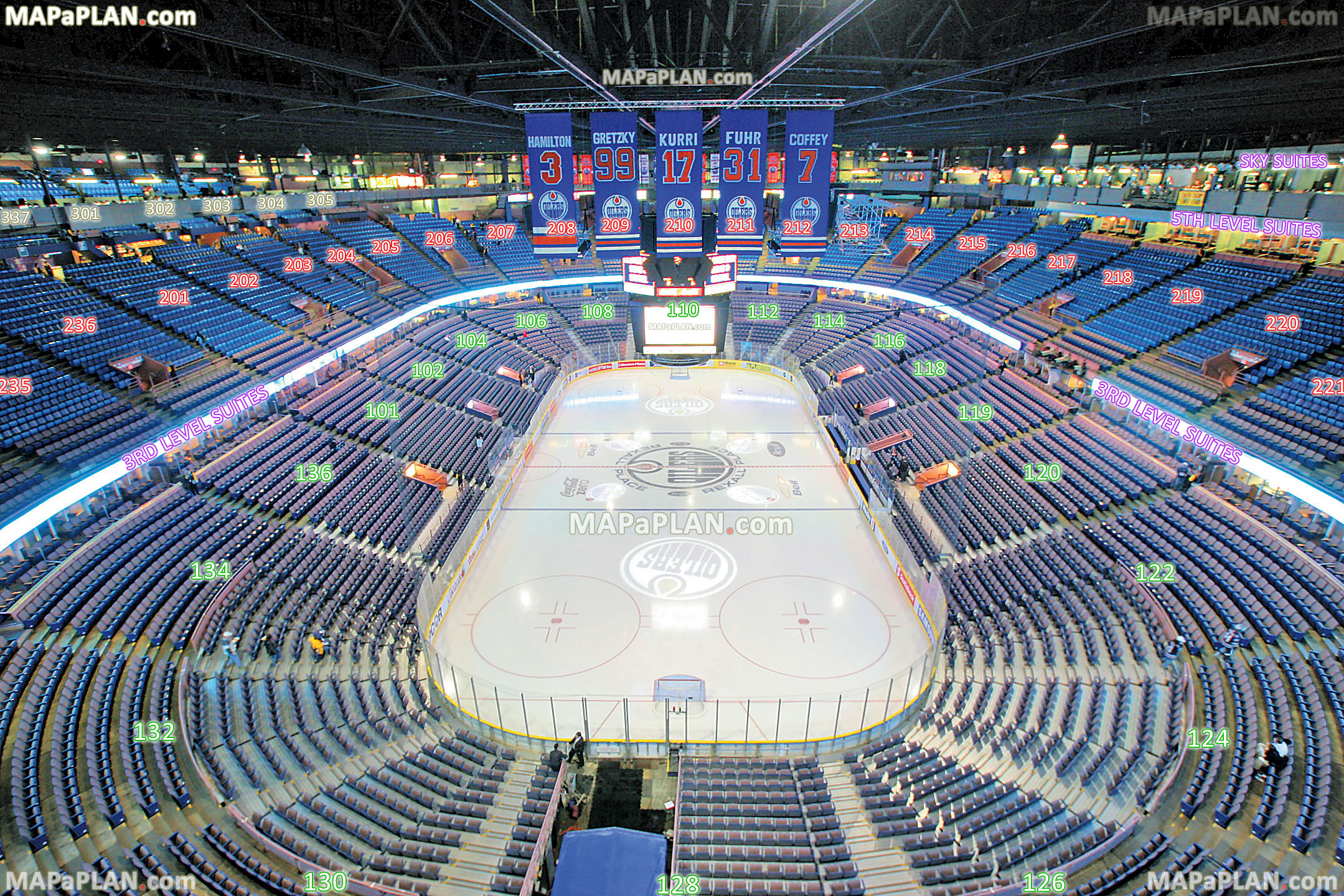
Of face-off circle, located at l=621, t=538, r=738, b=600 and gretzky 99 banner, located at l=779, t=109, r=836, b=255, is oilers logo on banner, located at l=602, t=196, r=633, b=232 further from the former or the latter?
face-off circle, located at l=621, t=538, r=738, b=600

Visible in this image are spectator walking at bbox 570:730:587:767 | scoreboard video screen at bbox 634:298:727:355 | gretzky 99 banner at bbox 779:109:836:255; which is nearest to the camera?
spectator walking at bbox 570:730:587:767

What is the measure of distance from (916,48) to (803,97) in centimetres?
414

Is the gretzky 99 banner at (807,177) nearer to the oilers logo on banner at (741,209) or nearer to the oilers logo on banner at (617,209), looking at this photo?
the oilers logo on banner at (741,209)

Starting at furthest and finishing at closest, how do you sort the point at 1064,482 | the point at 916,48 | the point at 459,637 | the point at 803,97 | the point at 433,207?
the point at 433,207, the point at 1064,482, the point at 803,97, the point at 459,637, the point at 916,48

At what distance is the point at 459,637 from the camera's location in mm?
13156

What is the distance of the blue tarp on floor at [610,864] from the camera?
23.4ft

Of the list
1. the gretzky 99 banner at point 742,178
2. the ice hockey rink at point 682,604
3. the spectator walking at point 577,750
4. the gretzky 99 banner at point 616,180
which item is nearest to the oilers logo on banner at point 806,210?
the gretzky 99 banner at point 742,178

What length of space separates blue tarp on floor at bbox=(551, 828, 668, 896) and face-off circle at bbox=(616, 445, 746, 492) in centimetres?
1203

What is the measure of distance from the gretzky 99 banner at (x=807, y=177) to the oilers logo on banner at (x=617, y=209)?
3489mm

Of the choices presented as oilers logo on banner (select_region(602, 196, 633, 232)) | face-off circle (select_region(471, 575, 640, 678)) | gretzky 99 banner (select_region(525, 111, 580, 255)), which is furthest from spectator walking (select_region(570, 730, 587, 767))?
oilers logo on banner (select_region(602, 196, 633, 232))

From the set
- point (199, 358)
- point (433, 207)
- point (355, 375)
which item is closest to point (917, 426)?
point (355, 375)

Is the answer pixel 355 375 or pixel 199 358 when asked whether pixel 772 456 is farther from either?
pixel 199 358

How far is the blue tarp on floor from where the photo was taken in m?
7.12

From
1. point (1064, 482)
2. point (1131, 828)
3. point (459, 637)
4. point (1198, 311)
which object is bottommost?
point (459, 637)
